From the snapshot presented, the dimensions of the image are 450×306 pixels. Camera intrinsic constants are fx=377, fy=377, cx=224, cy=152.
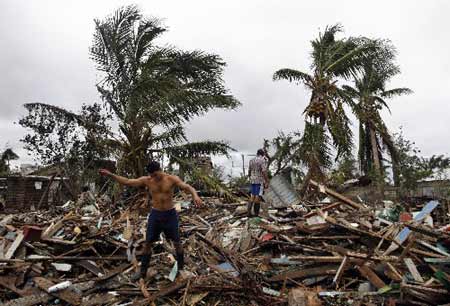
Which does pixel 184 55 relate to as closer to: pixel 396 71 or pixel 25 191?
pixel 25 191

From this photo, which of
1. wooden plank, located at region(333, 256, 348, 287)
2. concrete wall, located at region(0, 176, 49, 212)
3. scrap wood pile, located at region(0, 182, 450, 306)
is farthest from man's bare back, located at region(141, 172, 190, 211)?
concrete wall, located at region(0, 176, 49, 212)

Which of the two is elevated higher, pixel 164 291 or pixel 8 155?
pixel 8 155

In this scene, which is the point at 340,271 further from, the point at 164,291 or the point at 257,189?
the point at 257,189

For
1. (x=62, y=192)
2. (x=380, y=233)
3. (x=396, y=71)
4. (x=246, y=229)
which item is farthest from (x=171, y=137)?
(x=396, y=71)

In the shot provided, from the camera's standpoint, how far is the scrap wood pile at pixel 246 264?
190 inches

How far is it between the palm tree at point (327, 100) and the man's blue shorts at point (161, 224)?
7.13 metres

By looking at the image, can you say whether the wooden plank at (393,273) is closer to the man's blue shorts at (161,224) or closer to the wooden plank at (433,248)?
the wooden plank at (433,248)

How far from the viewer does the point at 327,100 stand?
1293cm

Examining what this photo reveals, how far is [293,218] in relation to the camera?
27.5 ft

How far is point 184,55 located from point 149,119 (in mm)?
2228

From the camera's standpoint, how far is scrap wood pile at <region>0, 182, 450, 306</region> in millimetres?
4828

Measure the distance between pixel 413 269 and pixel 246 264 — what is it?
226 cm

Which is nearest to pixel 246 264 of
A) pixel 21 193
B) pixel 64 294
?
pixel 64 294

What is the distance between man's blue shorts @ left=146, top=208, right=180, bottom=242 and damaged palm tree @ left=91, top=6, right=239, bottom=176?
16.1 feet
